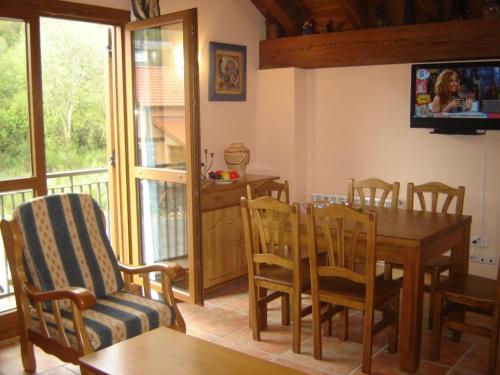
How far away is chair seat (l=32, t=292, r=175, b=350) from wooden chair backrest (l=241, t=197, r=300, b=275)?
0.72 meters

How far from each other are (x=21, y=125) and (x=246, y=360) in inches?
91.7

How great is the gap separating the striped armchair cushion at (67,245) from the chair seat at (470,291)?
1.85 metres

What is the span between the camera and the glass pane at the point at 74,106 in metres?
5.71

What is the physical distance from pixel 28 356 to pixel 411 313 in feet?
6.92

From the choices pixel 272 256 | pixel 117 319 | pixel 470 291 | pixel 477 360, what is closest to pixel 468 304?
pixel 470 291

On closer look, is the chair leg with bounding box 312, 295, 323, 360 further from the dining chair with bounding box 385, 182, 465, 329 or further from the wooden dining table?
the dining chair with bounding box 385, 182, 465, 329

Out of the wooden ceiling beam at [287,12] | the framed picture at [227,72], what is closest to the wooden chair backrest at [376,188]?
the framed picture at [227,72]

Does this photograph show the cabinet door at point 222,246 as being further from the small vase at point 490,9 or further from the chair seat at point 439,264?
the small vase at point 490,9

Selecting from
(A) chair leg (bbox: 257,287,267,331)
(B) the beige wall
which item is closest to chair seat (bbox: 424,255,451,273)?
(A) chair leg (bbox: 257,287,267,331)

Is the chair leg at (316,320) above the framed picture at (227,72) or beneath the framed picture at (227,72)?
beneath

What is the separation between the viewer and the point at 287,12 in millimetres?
5078

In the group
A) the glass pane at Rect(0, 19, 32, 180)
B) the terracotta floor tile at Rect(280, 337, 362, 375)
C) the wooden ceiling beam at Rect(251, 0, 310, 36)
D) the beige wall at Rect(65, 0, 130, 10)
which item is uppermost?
the wooden ceiling beam at Rect(251, 0, 310, 36)

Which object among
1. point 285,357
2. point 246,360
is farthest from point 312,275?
point 246,360

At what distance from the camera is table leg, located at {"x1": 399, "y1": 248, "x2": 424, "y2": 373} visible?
305 cm
